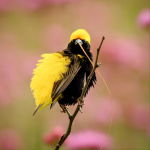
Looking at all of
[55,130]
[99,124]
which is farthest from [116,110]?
[55,130]

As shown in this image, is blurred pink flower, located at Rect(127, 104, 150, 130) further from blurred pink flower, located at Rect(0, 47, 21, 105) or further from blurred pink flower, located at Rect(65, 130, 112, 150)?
blurred pink flower, located at Rect(0, 47, 21, 105)

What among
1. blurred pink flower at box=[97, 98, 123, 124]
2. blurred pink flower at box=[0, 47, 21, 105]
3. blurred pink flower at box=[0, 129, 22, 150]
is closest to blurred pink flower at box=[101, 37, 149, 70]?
blurred pink flower at box=[97, 98, 123, 124]

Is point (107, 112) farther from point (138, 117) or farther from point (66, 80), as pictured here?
point (66, 80)

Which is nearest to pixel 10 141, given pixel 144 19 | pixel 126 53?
pixel 126 53

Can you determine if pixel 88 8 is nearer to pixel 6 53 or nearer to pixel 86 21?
pixel 86 21

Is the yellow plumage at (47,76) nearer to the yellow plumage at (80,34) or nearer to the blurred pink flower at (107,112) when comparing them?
the yellow plumage at (80,34)

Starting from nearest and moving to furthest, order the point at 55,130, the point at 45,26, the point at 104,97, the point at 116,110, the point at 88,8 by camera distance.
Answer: the point at 55,130
the point at 116,110
the point at 104,97
the point at 45,26
the point at 88,8

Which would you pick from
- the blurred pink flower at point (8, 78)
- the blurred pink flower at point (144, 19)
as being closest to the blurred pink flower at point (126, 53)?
the blurred pink flower at point (144, 19)
